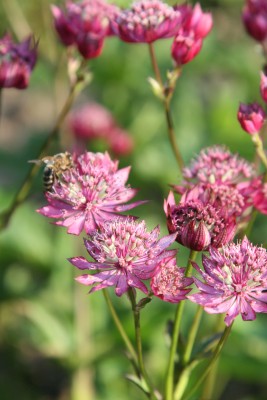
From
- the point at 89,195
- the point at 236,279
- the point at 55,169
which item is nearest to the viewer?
the point at 236,279

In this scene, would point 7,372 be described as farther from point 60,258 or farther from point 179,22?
point 179,22

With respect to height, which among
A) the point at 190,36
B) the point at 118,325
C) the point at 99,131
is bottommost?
the point at 99,131

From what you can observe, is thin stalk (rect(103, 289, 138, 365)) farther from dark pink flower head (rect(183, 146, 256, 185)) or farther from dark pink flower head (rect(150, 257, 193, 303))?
dark pink flower head (rect(183, 146, 256, 185))

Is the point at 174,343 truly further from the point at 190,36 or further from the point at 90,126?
the point at 90,126

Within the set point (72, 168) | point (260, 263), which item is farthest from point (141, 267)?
point (72, 168)

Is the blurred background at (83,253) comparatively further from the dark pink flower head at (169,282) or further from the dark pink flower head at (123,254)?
the dark pink flower head at (169,282)

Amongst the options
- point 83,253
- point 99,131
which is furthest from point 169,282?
point 99,131
